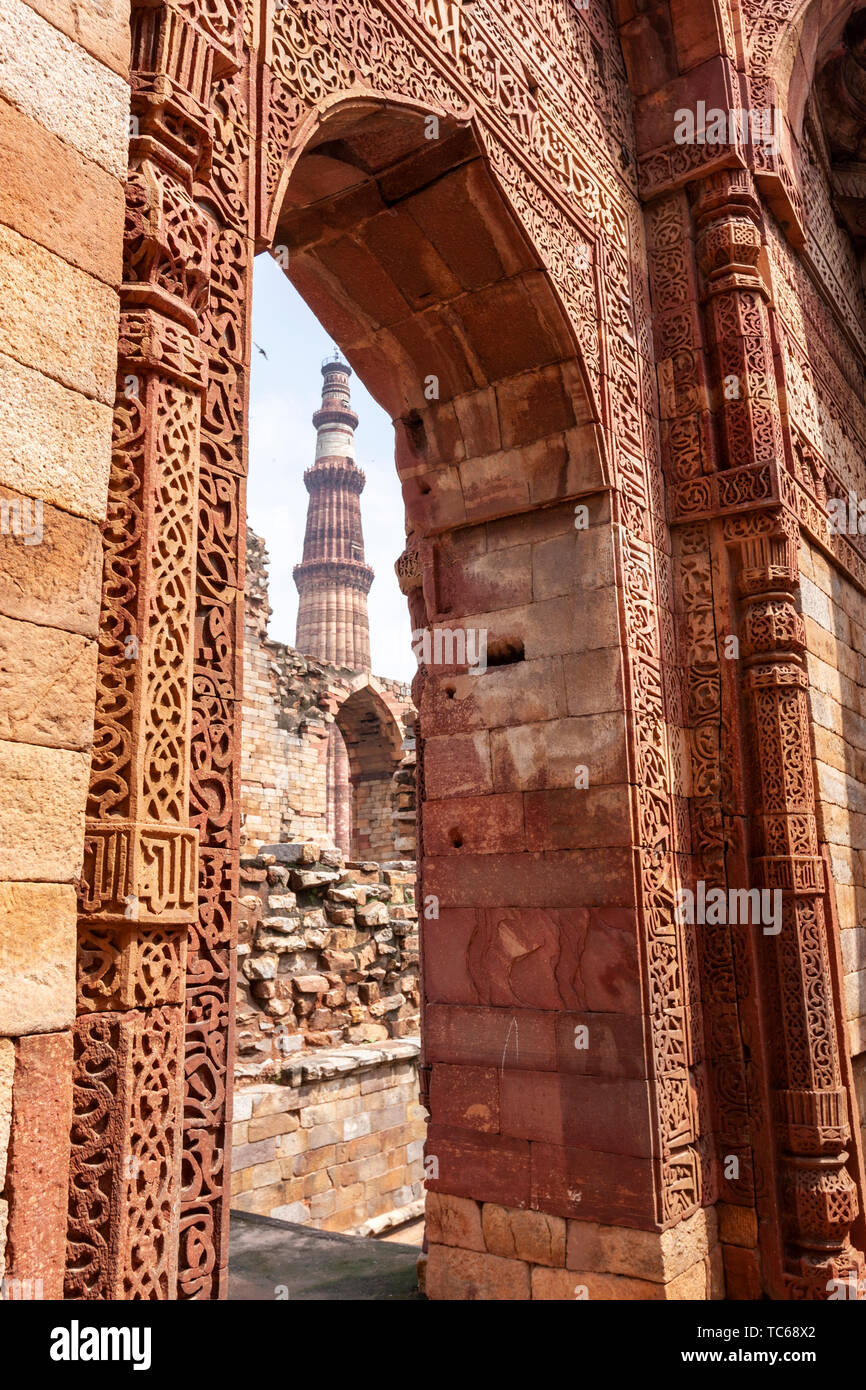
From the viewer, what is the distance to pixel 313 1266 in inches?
196

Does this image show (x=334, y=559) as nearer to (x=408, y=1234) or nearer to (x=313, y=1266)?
Answer: (x=408, y=1234)

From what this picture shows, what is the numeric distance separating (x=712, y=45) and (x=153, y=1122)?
19.5 ft

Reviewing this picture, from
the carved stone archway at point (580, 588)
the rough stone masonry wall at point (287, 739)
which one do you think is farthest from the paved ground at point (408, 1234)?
the rough stone masonry wall at point (287, 739)

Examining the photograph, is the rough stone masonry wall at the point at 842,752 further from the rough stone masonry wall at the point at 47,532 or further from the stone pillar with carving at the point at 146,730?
the rough stone masonry wall at the point at 47,532

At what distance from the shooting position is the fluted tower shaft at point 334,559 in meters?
34.1

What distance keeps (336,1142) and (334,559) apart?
29.4 meters

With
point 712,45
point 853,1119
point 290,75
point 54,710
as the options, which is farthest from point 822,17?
point 54,710

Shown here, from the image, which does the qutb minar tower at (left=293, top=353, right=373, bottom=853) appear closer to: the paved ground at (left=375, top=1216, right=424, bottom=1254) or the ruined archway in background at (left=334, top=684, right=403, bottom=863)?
the ruined archway in background at (left=334, top=684, right=403, bottom=863)

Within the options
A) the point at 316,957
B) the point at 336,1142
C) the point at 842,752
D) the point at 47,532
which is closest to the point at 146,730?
the point at 47,532

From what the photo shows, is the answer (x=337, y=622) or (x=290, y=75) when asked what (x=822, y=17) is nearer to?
(x=290, y=75)

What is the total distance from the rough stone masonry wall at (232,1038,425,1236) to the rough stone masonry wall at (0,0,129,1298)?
218 inches

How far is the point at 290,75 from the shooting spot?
2.79 metres

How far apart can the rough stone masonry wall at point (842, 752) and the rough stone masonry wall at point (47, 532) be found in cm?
401

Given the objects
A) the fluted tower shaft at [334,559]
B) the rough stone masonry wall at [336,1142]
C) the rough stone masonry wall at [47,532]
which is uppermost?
the fluted tower shaft at [334,559]
